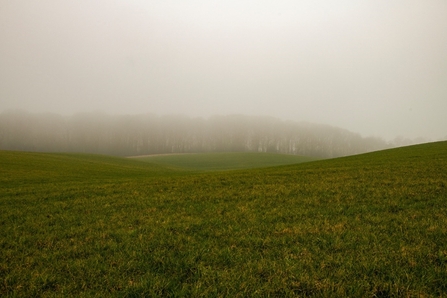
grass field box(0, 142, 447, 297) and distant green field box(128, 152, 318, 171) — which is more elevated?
grass field box(0, 142, 447, 297)

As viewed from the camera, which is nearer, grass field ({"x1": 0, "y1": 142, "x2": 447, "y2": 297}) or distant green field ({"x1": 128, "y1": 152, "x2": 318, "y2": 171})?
grass field ({"x1": 0, "y1": 142, "x2": 447, "y2": 297})

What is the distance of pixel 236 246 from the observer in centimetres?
718

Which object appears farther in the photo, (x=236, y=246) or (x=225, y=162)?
(x=225, y=162)

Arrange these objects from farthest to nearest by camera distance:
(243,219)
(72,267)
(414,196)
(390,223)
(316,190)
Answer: (316,190) → (414,196) → (243,219) → (390,223) → (72,267)

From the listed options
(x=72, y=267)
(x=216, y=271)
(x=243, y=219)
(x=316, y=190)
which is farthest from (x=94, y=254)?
(x=316, y=190)

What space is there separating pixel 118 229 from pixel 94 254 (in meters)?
2.13

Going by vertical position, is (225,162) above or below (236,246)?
below

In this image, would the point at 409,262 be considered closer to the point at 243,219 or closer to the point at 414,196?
the point at 243,219

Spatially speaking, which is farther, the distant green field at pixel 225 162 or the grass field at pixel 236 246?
the distant green field at pixel 225 162

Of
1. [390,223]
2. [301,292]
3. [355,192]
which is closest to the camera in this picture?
[301,292]

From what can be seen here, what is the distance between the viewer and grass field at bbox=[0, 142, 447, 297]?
5.16 metres

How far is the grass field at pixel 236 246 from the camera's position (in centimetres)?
516

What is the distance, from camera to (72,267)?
6129 mm

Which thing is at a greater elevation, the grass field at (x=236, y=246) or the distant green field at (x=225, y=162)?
the grass field at (x=236, y=246)
